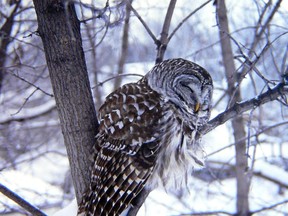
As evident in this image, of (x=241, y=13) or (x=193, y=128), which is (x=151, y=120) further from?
(x=241, y=13)

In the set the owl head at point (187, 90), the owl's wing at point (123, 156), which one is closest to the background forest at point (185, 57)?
the owl head at point (187, 90)

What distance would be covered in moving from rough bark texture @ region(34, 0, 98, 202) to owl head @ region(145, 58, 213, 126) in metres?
0.42

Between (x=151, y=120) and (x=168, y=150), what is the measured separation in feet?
0.59

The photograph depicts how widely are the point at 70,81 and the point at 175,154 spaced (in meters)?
0.66

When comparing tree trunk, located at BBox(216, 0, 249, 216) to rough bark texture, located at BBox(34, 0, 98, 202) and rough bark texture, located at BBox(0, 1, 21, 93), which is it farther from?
rough bark texture, located at BBox(34, 0, 98, 202)

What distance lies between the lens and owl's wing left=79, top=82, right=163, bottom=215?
92.8 inches

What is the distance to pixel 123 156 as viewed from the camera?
7.89 ft

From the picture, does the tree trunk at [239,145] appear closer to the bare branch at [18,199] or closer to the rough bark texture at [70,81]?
the rough bark texture at [70,81]

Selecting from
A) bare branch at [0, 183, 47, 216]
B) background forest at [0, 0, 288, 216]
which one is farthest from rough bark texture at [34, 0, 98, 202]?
background forest at [0, 0, 288, 216]

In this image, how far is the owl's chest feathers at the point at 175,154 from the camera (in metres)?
2.46

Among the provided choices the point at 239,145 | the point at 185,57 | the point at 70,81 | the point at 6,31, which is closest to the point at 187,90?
the point at 70,81

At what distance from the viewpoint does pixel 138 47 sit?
4590 millimetres

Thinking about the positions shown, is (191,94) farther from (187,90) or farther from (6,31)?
(6,31)

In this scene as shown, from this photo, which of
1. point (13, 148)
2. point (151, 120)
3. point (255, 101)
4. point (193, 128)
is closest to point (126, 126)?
point (151, 120)
